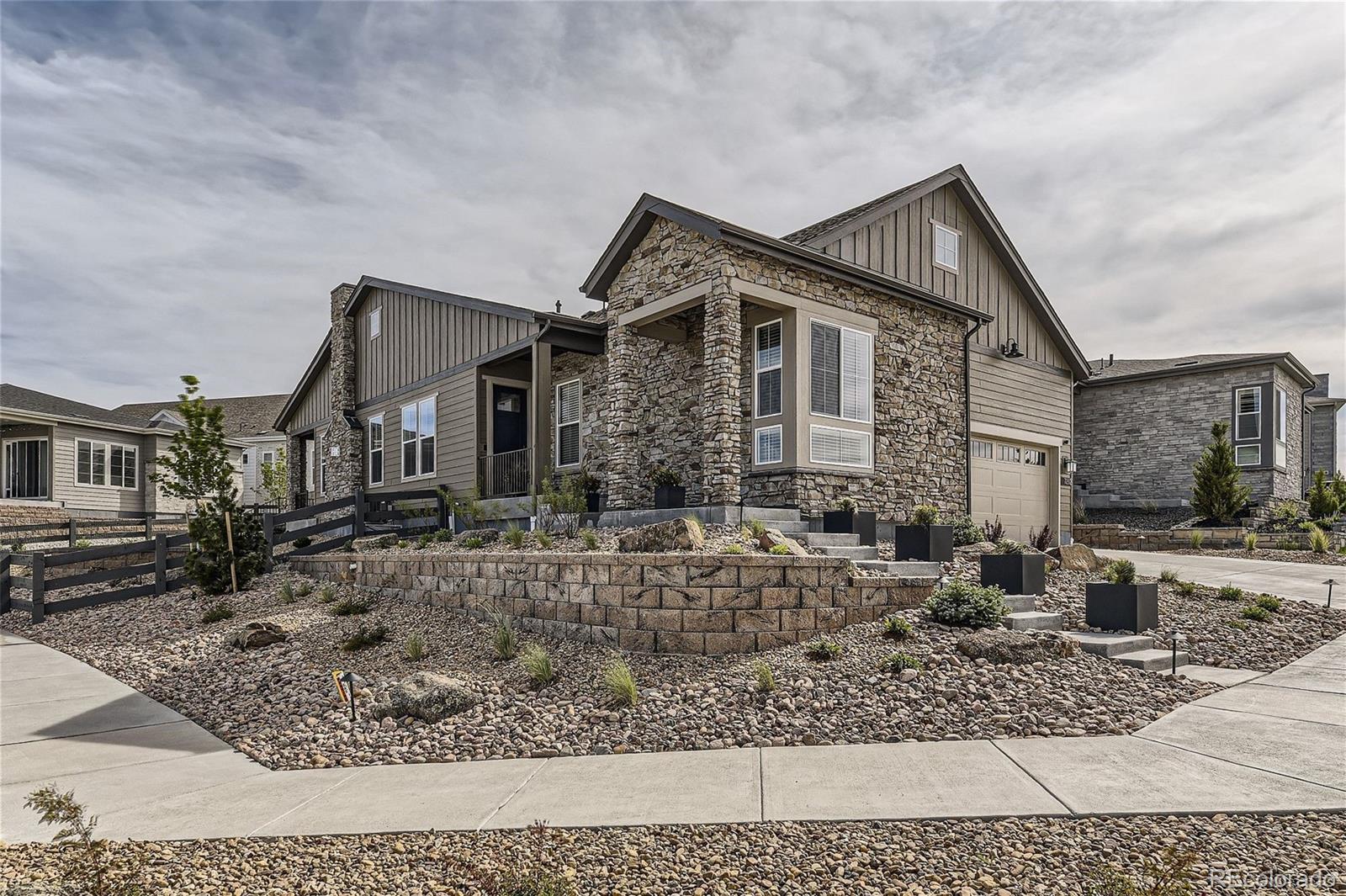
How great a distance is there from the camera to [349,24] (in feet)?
25.0

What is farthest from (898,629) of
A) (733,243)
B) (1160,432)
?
(1160,432)

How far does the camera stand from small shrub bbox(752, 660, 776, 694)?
5.95 m

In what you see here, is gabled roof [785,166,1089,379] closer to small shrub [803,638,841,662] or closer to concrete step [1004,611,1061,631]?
concrete step [1004,611,1061,631]

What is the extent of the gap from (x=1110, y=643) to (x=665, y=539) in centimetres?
403

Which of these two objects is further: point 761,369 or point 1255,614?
point 761,369

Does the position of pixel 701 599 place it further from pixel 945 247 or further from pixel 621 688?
pixel 945 247

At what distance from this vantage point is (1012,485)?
16.1 metres

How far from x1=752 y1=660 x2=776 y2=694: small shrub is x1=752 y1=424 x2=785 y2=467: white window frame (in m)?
5.81

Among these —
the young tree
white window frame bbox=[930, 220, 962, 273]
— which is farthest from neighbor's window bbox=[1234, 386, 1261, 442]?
white window frame bbox=[930, 220, 962, 273]

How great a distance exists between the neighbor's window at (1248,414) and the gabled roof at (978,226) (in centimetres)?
875

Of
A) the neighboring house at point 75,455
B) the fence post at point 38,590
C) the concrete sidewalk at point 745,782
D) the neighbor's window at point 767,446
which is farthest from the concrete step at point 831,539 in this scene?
the neighboring house at point 75,455

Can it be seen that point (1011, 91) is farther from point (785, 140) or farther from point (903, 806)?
point (903, 806)

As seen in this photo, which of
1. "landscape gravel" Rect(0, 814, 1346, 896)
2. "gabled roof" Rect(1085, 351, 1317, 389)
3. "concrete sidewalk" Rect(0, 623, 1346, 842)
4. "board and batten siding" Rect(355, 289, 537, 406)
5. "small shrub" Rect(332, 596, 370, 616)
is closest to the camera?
"landscape gravel" Rect(0, 814, 1346, 896)

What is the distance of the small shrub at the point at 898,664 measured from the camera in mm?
6133
